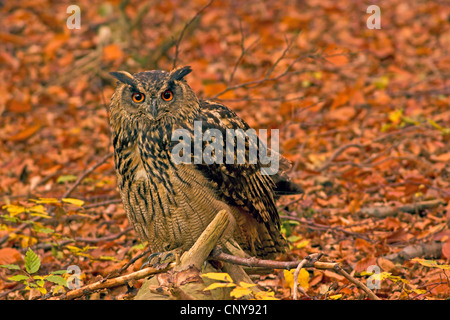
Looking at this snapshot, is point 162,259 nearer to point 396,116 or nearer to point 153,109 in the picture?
point 153,109

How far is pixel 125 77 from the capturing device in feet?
10.2

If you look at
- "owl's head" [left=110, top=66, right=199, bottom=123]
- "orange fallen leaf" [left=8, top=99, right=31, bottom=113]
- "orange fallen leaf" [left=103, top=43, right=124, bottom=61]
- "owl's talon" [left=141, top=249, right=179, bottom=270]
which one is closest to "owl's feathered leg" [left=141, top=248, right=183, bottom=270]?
"owl's talon" [left=141, top=249, right=179, bottom=270]

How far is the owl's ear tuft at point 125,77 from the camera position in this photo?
308 cm

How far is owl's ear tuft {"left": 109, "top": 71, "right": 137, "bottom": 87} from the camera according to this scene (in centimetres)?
308

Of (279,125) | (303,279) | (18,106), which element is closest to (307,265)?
(303,279)

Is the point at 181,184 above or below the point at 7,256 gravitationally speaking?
above

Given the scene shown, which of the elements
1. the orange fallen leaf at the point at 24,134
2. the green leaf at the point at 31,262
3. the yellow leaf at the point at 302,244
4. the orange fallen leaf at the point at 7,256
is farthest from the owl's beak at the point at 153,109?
the orange fallen leaf at the point at 24,134

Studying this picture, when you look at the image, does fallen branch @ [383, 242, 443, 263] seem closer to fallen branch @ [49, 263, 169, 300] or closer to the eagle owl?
the eagle owl

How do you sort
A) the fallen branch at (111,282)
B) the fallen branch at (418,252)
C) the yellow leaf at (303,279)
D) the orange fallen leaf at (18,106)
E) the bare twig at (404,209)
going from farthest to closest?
Result: 1. the orange fallen leaf at (18,106)
2. the bare twig at (404,209)
3. the fallen branch at (418,252)
4. the yellow leaf at (303,279)
5. the fallen branch at (111,282)

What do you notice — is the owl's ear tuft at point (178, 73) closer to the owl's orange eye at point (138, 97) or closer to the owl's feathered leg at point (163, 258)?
the owl's orange eye at point (138, 97)

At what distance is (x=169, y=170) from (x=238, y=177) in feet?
1.47

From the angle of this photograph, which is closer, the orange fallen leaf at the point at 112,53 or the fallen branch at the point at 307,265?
the fallen branch at the point at 307,265

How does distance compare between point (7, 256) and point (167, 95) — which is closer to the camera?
point (167, 95)
